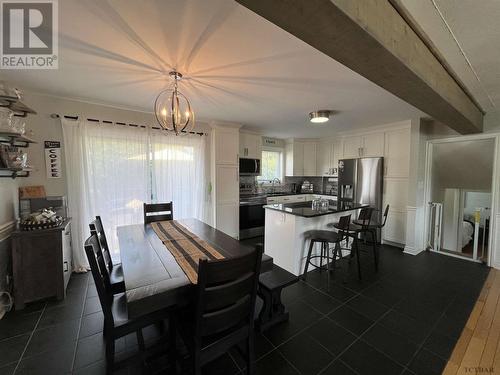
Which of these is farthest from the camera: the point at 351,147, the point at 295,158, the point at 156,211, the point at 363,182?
the point at 295,158

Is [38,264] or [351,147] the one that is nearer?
[38,264]

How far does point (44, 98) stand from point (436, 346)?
4893mm

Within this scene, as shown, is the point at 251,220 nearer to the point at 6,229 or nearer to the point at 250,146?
the point at 250,146

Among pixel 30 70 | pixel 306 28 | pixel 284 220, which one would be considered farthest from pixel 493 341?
pixel 30 70

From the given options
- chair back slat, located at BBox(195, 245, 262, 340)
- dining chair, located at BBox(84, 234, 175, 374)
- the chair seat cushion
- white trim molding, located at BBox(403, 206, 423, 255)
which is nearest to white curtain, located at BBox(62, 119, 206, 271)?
dining chair, located at BBox(84, 234, 175, 374)

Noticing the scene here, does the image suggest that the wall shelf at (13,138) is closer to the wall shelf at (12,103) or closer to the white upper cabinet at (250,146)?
the wall shelf at (12,103)

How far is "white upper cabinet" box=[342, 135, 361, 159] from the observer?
14.8 feet

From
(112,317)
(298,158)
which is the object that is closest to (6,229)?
(112,317)

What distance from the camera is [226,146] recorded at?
4047 mm

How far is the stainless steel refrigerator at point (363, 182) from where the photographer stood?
160 inches

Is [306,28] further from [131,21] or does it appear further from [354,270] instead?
[354,270]

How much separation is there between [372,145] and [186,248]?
4141 millimetres

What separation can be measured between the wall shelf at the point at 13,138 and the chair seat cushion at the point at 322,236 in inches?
134

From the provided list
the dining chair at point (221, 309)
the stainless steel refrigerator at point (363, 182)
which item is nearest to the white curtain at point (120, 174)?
the dining chair at point (221, 309)
